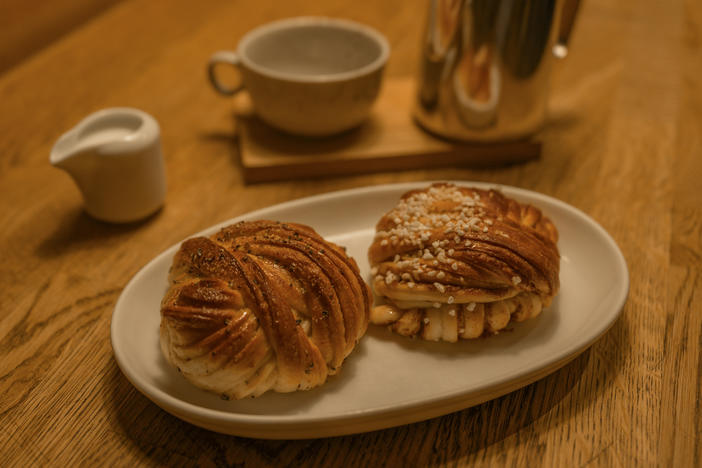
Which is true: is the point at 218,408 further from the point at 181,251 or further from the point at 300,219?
the point at 300,219

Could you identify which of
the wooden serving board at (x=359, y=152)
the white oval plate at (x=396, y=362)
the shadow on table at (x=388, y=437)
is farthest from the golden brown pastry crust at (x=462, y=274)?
the wooden serving board at (x=359, y=152)

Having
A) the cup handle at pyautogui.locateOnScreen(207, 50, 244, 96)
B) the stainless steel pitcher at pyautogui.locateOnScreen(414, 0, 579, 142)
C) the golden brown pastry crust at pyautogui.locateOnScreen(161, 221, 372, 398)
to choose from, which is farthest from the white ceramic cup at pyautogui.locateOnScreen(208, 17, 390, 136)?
the golden brown pastry crust at pyautogui.locateOnScreen(161, 221, 372, 398)

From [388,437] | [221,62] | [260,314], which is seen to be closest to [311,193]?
[221,62]

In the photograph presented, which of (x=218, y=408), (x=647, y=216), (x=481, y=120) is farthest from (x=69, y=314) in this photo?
(x=647, y=216)

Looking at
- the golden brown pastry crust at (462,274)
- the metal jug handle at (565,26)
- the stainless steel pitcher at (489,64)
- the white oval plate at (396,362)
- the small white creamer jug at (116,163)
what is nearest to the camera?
the white oval plate at (396,362)

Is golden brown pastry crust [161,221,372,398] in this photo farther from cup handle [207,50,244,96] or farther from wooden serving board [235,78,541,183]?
cup handle [207,50,244,96]

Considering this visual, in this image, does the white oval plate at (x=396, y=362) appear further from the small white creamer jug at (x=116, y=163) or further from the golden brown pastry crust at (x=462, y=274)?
the small white creamer jug at (x=116, y=163)

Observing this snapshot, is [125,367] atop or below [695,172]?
atop

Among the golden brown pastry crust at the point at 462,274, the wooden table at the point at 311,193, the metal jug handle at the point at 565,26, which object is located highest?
the metal jug handle at the point at 565,26
